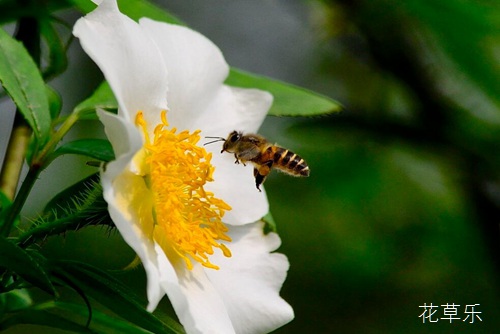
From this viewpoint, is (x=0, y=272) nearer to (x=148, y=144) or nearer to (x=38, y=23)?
(x=148, y=144)

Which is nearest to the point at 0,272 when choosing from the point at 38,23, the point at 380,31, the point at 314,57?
the point at 38,23

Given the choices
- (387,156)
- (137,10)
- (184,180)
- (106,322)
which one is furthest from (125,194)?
(387,156)

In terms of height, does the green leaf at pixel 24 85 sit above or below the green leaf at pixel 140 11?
below

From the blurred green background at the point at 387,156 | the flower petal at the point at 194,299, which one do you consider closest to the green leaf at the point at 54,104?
the flower petal at the point at 194,299

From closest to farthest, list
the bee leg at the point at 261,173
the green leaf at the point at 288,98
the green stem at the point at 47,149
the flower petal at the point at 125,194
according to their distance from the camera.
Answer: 1. the flower petal at the point at 125,194
2. the green stem at the point at 47,149
3. the bee leg at the point at 261,173
4. the green leaf at the point at 288,98

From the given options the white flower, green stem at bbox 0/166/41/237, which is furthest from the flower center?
green stem at bbox 0/166/41/237

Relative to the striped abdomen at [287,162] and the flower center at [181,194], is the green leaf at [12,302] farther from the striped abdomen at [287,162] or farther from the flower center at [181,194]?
the striped abdomen at [287,162]
